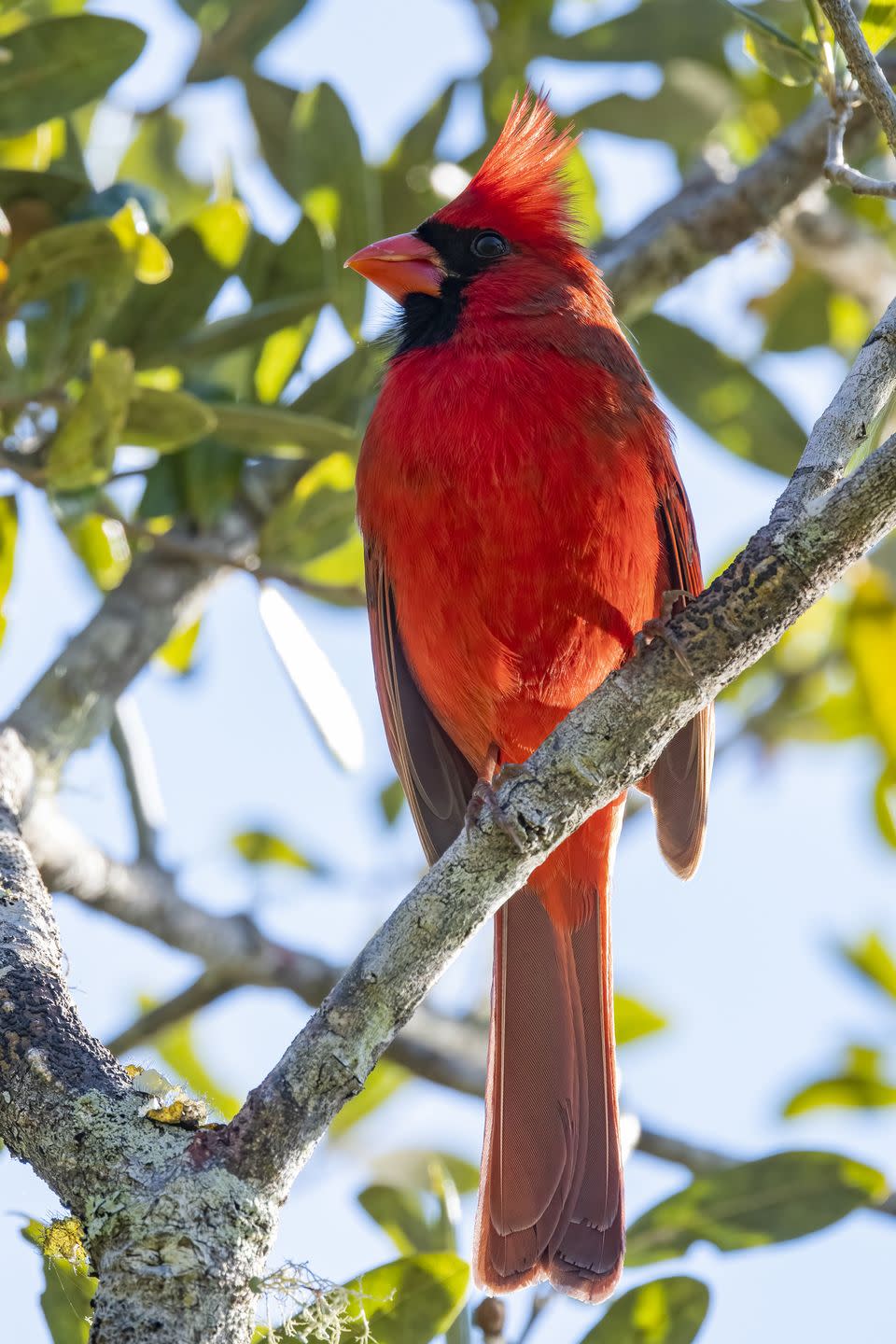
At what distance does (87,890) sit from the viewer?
10.6ft

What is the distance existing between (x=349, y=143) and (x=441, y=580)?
1.06 m

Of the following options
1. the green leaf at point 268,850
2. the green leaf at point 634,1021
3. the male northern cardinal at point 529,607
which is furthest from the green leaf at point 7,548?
the green leaf at point 634,1021

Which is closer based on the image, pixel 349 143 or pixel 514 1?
pixel 349 143

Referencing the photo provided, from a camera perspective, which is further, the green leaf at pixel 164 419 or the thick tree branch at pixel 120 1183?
the green leaf at pixel 164 419

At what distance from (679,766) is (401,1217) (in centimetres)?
108

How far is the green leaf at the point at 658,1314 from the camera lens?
252 cm

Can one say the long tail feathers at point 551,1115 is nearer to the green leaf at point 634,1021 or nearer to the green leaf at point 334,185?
the green leaf at point 634,1021

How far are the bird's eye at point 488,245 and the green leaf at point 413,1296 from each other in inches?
88.5

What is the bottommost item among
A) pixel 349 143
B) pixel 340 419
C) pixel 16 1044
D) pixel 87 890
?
pixel 16 1044

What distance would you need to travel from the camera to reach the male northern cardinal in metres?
2.97

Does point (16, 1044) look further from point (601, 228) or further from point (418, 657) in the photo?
point (601, 228)

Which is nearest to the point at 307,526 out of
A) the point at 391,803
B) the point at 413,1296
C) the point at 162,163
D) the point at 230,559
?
the point at 230,559

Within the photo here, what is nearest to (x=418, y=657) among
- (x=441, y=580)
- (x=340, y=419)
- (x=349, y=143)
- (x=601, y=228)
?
(x=441, y=580)

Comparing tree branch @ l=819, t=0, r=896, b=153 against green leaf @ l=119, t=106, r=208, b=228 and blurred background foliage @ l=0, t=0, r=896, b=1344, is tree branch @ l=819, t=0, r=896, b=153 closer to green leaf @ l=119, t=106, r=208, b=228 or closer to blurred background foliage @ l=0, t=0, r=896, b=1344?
blurred background foliage @ l=0, t=0, r=896, b=1344
